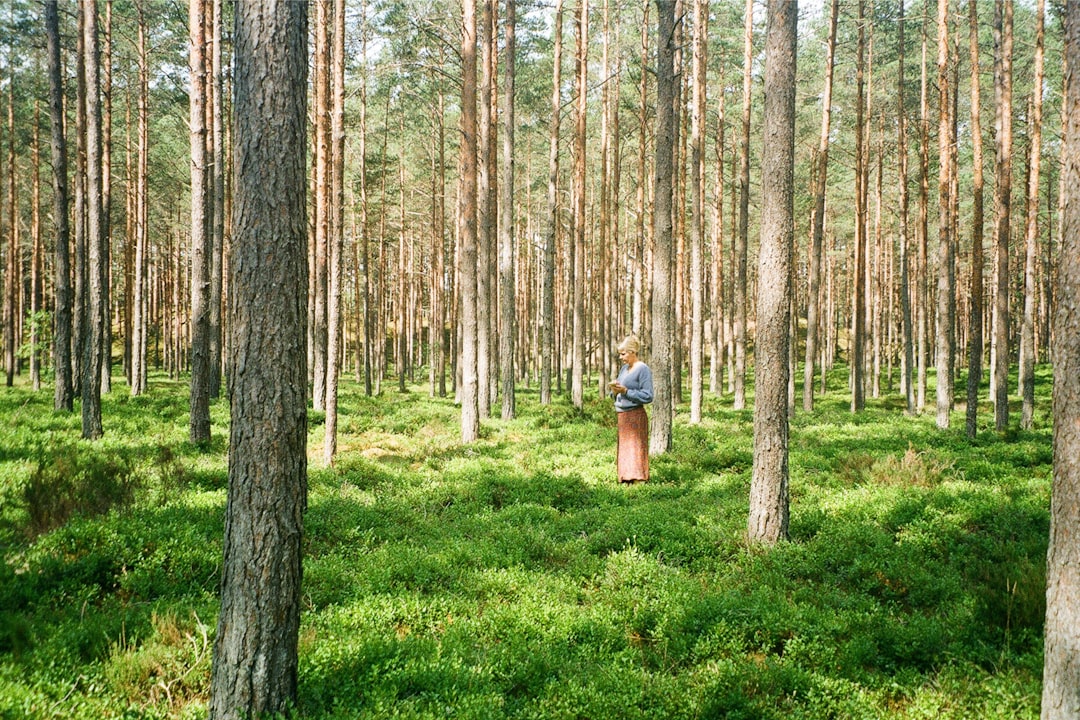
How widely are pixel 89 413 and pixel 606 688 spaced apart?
11.2m

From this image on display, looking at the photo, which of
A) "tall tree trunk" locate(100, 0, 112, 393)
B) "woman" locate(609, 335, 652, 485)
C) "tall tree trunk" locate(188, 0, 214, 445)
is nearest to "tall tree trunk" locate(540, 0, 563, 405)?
"tall tree trunk" locate(188, 0, 214, 445)

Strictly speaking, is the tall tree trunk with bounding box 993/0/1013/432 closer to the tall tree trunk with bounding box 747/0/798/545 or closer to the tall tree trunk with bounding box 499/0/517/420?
the tall tree trunk with bounding box 747/0/798/545

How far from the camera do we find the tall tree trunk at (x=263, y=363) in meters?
3.29

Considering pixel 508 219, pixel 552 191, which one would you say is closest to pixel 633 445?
pixel 508 219

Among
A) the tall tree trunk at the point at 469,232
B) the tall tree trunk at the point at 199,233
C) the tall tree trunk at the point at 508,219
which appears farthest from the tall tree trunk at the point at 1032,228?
the tall tree trunk at the point at 199,233

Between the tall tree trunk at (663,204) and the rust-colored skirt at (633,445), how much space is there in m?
1.85

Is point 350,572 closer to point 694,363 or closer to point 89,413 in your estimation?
point 89,413

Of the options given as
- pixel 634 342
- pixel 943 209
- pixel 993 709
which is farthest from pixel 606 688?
pixel 943 209

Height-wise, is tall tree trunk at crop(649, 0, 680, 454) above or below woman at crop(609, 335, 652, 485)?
above

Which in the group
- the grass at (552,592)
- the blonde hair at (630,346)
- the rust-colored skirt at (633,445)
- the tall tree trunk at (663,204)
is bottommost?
the grass at (552,592)

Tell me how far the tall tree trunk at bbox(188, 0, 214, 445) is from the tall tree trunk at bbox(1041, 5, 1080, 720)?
1161cm

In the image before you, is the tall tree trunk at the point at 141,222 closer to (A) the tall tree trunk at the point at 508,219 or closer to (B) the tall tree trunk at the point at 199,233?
(B) the tall tree trunk at the point at 199,233

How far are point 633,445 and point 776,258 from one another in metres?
3.82

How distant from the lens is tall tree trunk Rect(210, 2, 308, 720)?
10.8 ft
